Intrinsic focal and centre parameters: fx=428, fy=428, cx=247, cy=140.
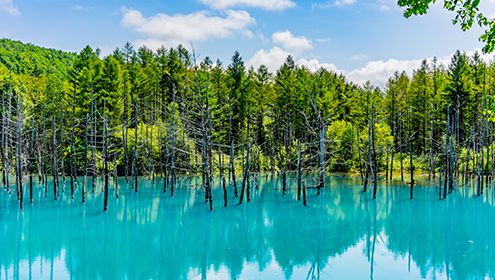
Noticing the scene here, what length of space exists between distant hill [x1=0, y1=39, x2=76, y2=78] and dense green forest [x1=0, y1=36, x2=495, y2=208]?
2188cm

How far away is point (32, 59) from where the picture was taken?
83.5 meters

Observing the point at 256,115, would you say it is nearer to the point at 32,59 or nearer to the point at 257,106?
the point at 257,106

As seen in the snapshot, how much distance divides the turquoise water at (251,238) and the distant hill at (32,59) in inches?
2082

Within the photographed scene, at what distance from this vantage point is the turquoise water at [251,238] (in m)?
13.8

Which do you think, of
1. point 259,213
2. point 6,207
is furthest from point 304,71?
point 6,207

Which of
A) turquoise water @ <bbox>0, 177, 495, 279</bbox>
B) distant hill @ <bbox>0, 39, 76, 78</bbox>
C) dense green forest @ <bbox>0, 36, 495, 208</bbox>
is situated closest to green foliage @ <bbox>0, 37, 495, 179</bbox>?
dense green forest @ <bbox>0, 36, 495, 208</bbox>

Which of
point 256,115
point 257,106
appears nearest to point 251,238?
point 256,115

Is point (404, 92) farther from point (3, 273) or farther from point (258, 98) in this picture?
point (3, 273)

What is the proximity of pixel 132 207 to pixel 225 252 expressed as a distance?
11558 mm

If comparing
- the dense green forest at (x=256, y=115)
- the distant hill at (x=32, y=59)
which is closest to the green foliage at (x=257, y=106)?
the dense green forest at (x=256, y=115)

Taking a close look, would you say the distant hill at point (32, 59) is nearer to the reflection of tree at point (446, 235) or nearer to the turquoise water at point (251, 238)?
the turquoise water at point (251, 238)

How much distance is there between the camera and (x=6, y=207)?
24531 mm

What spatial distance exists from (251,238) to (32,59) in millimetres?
80297

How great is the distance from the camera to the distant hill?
73.8 metres
